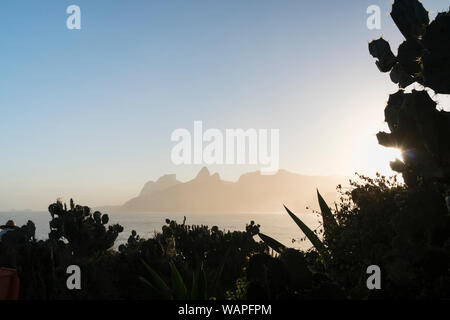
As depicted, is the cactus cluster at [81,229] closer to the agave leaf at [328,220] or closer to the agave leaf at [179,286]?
the agave leaf at [179,286]

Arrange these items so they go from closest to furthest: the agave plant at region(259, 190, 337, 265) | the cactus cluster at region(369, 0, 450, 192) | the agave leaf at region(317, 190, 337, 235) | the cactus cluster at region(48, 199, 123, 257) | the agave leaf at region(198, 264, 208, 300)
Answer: the cactus cluster at region(369, 0, 450, 192), the agave leaf at region(198, 264, 208, 300), the agave plant at region(259, 190, 337, 265), the agave leaf at region(317, 190, 337, 235), the cactus cluster at region(48, 199, 123, 257)

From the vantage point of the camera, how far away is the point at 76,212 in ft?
30.6

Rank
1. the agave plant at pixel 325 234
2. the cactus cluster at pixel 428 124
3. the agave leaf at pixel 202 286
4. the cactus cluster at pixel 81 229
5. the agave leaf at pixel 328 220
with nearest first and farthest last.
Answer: the cactus cluster at pixel 428 124 → the agave leaf at pixel 202 286 → the agave plant at pixel 325 234 → the agave leaf at pixel 328 220 → the cactus cluster at pixel 81 229

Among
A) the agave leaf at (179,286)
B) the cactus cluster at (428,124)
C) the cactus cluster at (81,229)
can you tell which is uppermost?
the cactus cluster at (428,124)

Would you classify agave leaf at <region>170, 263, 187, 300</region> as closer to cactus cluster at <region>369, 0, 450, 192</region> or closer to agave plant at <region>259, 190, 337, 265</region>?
agave plant at <region>259, 190, 337, 265</region>

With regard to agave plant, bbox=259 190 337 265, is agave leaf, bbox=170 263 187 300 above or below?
below

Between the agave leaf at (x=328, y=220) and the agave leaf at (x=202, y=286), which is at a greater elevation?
the agave leaf at (x=328, y=220)

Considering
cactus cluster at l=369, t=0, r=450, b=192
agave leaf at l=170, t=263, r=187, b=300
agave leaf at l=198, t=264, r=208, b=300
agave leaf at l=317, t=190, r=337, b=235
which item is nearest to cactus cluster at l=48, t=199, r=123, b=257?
agave leaf at l=170, t=263, r=187, b=300

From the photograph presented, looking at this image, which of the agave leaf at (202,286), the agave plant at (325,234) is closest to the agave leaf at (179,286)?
the agave leaf at (202,286)

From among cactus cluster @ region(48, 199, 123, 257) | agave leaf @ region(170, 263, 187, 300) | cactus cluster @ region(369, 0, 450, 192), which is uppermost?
cactus cluster @ region(369, 0, 450, 192)

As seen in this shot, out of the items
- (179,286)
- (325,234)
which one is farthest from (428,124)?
(179,286)

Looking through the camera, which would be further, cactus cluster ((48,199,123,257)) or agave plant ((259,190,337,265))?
cactus cluster ((48,199,123,257))
